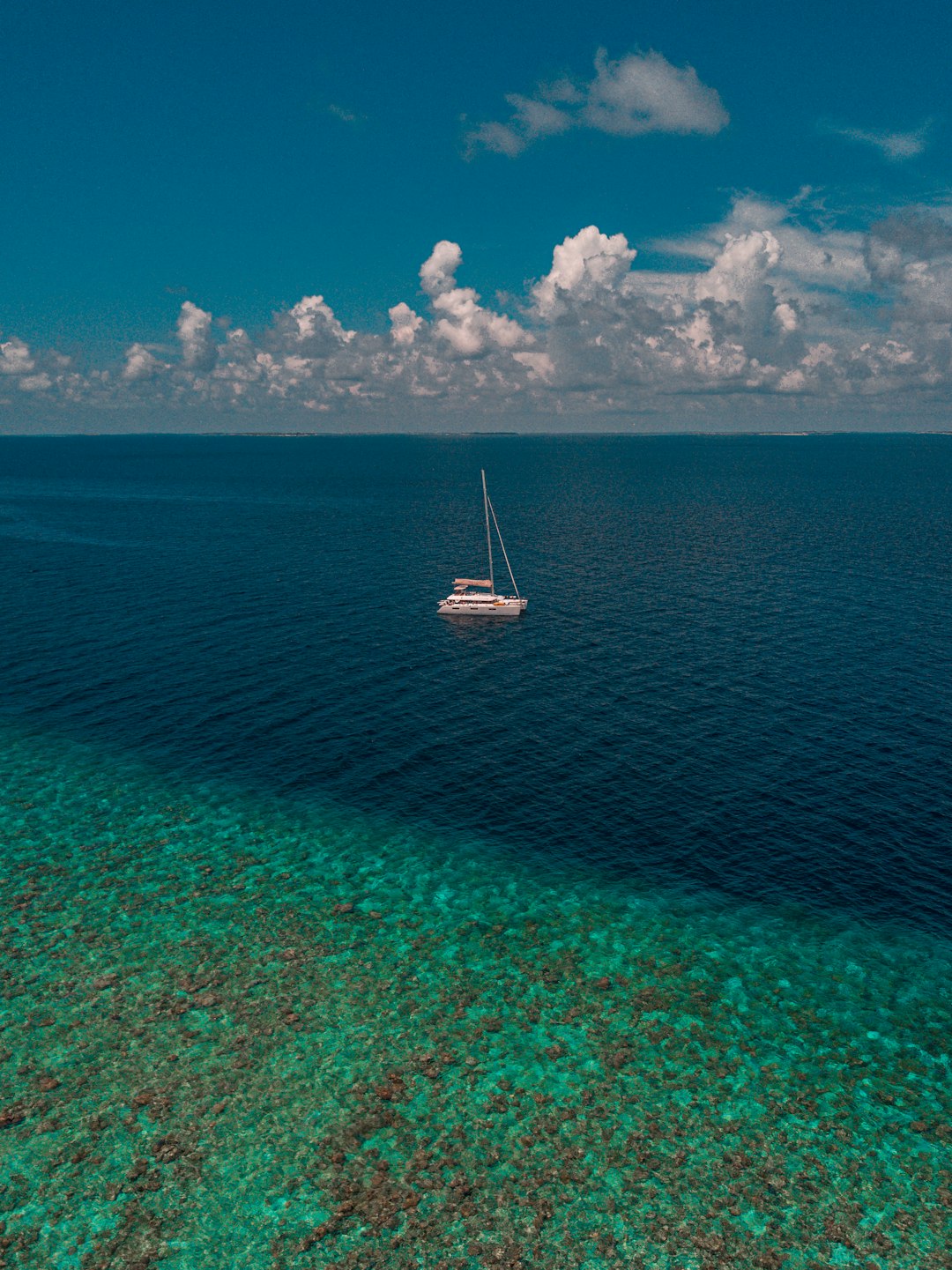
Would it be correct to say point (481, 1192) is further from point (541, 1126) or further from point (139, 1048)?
point (139, 1048)

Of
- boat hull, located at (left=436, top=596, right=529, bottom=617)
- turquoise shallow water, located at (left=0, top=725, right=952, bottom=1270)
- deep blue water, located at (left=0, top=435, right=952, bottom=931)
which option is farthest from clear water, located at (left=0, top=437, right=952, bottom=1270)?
boat hull, located at (left=436, top=596, right=529, bottom=617)

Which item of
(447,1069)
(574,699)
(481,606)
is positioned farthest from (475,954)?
(481,606)

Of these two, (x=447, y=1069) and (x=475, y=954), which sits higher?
(x=475, y=954)

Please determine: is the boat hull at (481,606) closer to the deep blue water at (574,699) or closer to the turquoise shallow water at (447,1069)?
the deep blue water at (574,699)

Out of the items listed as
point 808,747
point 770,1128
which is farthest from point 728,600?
point 770,1128

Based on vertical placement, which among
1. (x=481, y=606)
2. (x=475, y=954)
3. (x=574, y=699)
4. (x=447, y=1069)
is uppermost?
(x=481, y=606)

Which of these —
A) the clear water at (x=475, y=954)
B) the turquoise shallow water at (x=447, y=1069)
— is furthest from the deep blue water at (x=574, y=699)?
the turquoise shallow water at (x=447, y=1069)

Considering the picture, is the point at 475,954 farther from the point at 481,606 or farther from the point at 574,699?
the point at 481,606

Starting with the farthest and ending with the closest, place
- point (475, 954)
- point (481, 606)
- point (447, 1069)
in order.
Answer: point (481, 606)
point (475, 954)
point (447, 1069)
